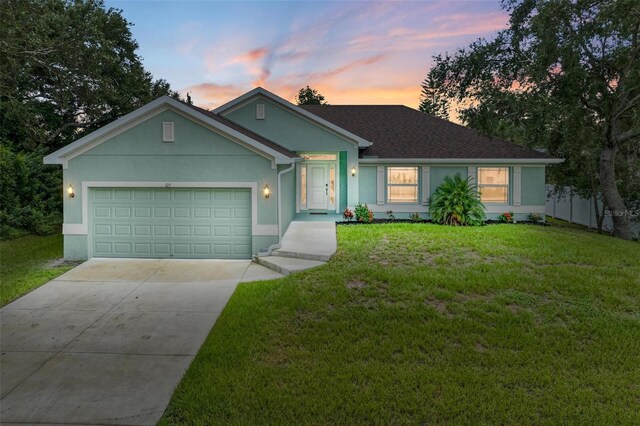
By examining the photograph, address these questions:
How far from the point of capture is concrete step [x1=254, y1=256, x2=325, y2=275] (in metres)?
8.23

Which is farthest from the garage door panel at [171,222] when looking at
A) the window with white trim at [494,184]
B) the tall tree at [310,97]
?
the tall tree at [310,97]

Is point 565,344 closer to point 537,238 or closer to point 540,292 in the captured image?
point 540,292

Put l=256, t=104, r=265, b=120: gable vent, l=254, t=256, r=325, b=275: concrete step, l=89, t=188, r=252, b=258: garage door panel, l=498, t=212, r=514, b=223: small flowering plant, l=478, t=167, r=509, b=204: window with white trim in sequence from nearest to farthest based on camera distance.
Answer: l=254, t=256, r=325, b=275: concrete step → l=89, t=188, r=252, b=258: garage door panel → l=256, t=104, r=265, b=120: gable vent → l=498, t=212, r=514, b=223: small flowering plant → l=478, t=167, r=509, b=204: window with white trim

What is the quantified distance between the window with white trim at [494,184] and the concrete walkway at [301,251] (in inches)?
275

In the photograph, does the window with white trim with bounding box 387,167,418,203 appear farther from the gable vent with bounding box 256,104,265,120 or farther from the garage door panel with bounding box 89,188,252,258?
the garage door panel with bounding box 89,188,252,258

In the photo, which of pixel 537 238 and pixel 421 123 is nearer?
pixel 537 238

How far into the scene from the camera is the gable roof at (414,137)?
14414mm

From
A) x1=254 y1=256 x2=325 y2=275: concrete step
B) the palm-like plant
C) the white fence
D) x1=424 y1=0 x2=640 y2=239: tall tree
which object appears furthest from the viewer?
the white fence

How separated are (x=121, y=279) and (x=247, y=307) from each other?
3.73m

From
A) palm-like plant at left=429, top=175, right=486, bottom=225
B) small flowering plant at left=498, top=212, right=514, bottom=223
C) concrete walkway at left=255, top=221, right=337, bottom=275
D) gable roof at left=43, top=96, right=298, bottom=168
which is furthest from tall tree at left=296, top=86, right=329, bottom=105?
gable roof at left=43, top=96, right=298, bottom=168

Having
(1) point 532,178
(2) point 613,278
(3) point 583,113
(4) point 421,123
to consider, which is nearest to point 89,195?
(2) point 613,278

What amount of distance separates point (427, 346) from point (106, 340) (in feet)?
14.9

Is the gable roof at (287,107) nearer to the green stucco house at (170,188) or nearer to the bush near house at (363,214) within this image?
the bush near house at (363,214)

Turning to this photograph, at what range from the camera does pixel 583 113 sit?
1431 centimetres
